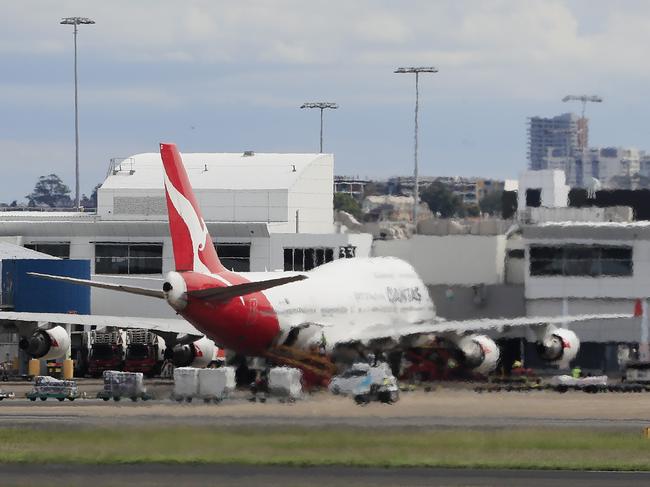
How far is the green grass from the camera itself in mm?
49625

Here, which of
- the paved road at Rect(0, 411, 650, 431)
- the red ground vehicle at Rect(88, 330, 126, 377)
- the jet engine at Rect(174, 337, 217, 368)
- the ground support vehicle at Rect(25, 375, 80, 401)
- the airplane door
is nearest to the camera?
the paved road at Rect(0, 411, 650, 431)

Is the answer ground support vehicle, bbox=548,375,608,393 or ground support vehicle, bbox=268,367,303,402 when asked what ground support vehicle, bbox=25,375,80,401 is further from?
ground support vehicle, bbox=548,375,608,393

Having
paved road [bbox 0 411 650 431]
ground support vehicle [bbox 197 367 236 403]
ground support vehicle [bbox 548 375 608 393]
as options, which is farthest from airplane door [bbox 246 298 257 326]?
ground support vehicle [bbox 548 375 608 393]

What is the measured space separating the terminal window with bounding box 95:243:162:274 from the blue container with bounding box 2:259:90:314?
1226 cm

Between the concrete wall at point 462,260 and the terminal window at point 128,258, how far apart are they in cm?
1804

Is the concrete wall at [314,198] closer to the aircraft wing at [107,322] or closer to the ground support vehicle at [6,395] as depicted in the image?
the aircraft wing at [107,322]

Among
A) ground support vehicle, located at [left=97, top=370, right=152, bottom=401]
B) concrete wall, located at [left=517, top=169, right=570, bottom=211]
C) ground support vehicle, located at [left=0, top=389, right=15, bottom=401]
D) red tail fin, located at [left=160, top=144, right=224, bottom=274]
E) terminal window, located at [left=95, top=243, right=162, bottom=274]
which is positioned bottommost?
ground support vehicle, located at [left=0, top=389, right=15, bottom=401]

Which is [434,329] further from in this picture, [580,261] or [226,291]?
[580,261]

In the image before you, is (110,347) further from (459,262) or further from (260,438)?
(260,438)

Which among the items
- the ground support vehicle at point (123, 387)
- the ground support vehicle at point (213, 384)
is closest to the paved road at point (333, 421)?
the ground support vehicle at point (123, 387)

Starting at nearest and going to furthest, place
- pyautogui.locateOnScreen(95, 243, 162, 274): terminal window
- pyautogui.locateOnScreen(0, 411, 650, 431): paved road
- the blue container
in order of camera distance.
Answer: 1. pyautogui.locateOnScreen(0, 411, 650, 431): paved road
2. the blue container
3. pyautogui.locateOnScreen(95, 243, 162, 274): terminal window

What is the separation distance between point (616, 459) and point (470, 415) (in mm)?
16883

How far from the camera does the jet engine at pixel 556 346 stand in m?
91.0

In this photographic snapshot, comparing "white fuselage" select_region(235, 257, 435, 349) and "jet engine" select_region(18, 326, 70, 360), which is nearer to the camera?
"white fuselage" select_region(235, 257, 435, 349)
